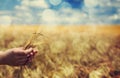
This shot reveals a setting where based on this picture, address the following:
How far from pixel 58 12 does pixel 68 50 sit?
0.22 m

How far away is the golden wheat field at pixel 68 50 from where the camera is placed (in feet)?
5.76

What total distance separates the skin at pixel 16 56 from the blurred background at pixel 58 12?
0.18 m

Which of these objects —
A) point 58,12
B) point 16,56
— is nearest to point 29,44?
point 16,56

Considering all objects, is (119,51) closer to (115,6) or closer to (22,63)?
(115,6)

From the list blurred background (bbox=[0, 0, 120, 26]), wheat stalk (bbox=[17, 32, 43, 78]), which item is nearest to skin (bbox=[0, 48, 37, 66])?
wheat stalk (bbox=[17, 32, 43, 78])

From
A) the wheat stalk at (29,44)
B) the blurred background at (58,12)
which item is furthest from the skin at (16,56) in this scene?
the blurred background at (58,12)

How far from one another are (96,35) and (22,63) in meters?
0.44

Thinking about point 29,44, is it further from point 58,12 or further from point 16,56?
point 58,12

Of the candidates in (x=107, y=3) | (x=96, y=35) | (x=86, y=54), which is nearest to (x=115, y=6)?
(x=107, y=3)

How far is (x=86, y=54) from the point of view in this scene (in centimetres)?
178

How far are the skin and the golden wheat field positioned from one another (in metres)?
0.04

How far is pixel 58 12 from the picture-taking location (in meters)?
1.80

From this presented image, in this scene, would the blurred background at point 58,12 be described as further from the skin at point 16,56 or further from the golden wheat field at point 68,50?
the skin at point 16,56

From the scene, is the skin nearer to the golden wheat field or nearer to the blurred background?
the golden wheat field
